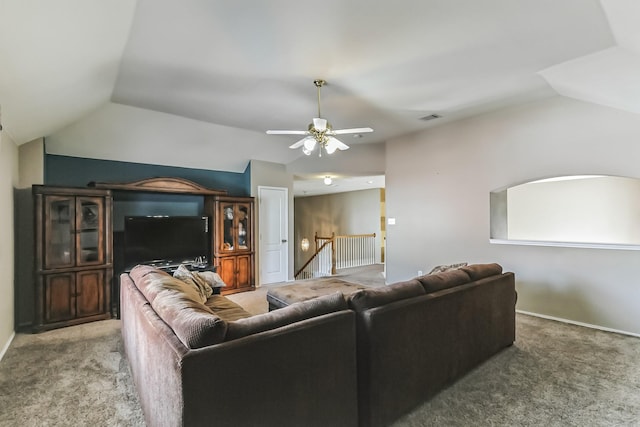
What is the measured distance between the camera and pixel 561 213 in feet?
17.5

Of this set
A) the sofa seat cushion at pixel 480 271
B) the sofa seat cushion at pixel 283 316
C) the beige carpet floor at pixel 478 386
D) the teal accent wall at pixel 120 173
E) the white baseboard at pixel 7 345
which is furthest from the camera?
→ the teal accent wall at pixel 120 173

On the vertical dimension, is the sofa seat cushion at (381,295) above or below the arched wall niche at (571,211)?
below

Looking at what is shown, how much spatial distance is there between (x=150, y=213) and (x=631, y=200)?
24.6 feet

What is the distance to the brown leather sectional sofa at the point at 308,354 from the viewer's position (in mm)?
1417

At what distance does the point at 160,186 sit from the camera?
494cm

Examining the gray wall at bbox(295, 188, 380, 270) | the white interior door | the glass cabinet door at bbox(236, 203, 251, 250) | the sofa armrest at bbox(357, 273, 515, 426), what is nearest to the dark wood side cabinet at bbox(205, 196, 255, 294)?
the glass cabinet door at bbox(236, 203, 251, 250)

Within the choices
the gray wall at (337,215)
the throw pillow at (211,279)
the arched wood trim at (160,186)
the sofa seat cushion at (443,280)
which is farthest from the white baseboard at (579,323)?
the gray wall at (337,215)

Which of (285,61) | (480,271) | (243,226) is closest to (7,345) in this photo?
(243,226)

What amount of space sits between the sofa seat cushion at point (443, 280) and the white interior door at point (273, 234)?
4.32m

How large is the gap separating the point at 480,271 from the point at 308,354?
2.00m

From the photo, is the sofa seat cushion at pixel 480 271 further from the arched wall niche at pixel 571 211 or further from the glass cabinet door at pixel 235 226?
the glass cabinet door at pixel 235 226

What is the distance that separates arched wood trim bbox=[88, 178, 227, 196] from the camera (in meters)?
4.50

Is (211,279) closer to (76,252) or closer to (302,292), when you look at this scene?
(302,292)

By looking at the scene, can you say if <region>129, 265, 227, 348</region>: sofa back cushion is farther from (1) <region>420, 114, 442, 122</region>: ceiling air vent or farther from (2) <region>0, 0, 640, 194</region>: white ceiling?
(1) <region>420, 114, 442, 122</region>: ceiling air vent
